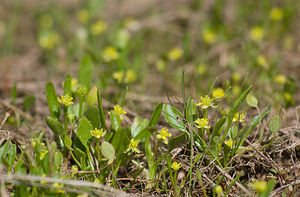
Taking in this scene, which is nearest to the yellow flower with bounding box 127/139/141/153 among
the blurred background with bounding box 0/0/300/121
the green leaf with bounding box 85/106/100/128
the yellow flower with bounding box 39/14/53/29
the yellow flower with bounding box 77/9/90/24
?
the green leaf with bounding box 85/106/100/128

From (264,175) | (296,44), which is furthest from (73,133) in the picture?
(296,44)

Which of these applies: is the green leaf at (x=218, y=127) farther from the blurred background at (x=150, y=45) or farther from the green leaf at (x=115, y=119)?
the blurred background at (x=150, y=45)

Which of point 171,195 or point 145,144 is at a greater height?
point 145,144

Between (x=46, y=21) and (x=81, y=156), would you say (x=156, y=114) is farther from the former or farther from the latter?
(x=46, y=21)

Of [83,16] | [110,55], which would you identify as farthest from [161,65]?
[83,16]

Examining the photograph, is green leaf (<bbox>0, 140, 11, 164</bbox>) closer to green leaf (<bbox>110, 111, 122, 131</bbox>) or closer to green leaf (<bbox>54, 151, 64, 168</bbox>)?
green leaf (<bbox>54, 151, 64, 168</bbox>)

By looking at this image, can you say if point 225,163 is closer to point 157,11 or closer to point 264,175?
point 264,175
